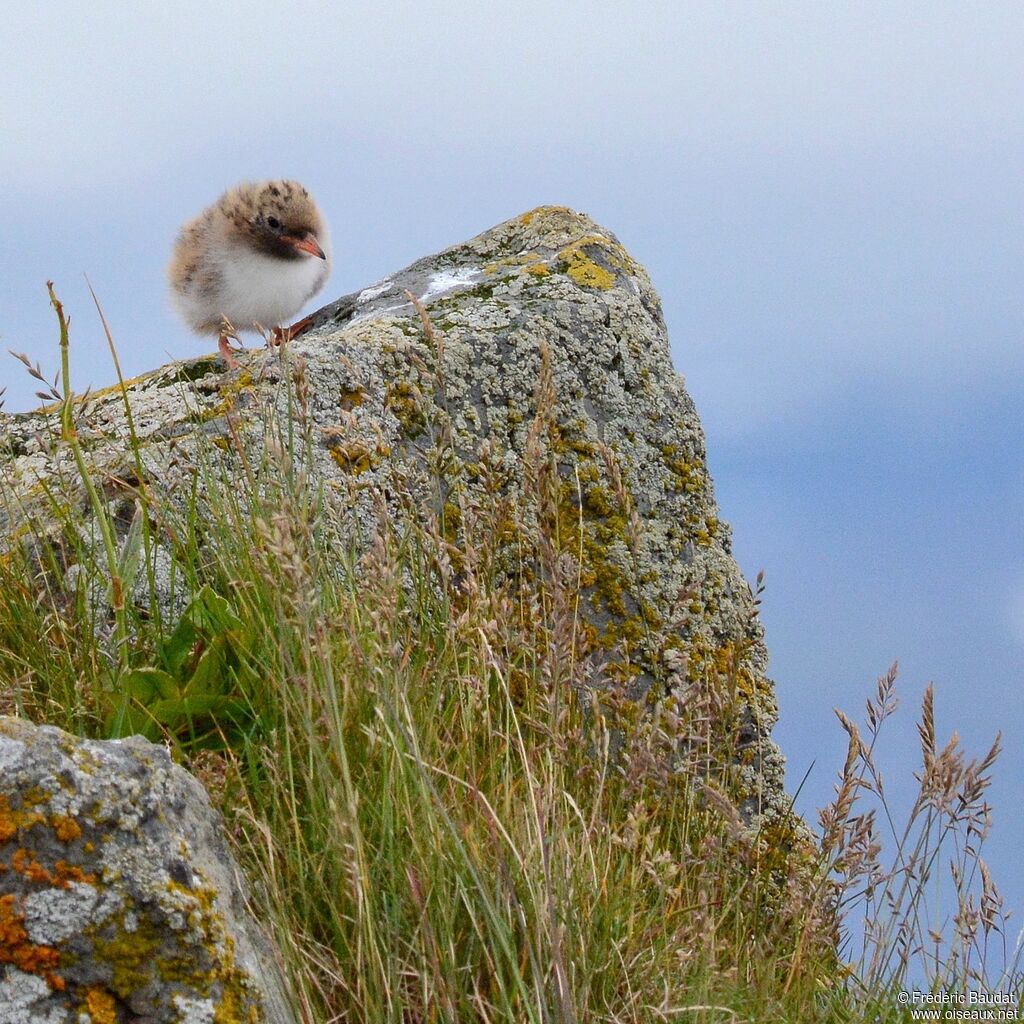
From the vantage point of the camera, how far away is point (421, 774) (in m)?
2.38

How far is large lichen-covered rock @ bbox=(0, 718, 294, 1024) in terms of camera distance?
197 centimetres

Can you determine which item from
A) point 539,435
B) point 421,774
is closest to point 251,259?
point 539,435

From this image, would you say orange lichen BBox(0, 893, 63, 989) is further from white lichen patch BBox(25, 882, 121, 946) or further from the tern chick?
the tern chick

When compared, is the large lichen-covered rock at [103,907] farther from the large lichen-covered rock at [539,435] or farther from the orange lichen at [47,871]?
the large lichen-covered rock at [539,435]

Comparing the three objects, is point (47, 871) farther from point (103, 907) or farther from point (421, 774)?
point (421, 774)

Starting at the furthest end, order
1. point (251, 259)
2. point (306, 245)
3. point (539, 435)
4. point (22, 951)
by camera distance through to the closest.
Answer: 1. point (306, 245)
2. point (251, 259)
3. point (539, 435)
4. point (22, 951)

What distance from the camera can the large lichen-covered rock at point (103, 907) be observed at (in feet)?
A: 6.47

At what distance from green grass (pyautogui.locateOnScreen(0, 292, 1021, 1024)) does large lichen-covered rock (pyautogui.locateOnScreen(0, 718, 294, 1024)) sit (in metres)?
0.32

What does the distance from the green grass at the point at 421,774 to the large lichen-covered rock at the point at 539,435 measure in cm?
27

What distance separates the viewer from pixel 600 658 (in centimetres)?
451

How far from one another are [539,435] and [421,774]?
2.00m

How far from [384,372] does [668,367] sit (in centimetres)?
140

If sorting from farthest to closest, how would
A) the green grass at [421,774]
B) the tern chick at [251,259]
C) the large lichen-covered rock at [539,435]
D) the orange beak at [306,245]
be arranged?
the orange beak at [306,245] < the tern chick at [251,259] < the large lichen-covered rock at [539,435] < the green grass at [421,774]

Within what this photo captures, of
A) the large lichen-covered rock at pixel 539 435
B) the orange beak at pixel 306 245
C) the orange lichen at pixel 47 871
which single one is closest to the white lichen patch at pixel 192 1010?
the orange lichen at pixel 47 871
